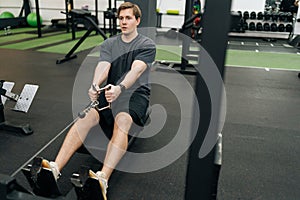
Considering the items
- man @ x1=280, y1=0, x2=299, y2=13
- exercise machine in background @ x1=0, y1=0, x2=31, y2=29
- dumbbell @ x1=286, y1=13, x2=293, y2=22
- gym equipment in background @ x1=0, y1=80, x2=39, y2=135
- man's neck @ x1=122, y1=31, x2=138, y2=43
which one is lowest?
gym equipment in background @ x1=0, y1=80, x2=39, y2=135

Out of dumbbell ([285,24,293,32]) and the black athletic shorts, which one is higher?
dumbbell ([285,24,293,32])

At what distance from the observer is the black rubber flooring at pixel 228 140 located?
1.69 metres

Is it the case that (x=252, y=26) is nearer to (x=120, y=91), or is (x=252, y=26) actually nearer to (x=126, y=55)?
(x=126, y=55)

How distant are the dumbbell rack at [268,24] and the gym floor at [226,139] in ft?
12.6

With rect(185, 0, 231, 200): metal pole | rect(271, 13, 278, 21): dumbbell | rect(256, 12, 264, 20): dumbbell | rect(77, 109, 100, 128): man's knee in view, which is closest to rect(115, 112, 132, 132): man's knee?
rect(77, 109, 100, 128): man's knee

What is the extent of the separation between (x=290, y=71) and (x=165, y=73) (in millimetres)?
2019

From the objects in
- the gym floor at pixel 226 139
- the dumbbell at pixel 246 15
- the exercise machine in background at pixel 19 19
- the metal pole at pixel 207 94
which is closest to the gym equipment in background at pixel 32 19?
the exercise machine in background at pixel 19 19

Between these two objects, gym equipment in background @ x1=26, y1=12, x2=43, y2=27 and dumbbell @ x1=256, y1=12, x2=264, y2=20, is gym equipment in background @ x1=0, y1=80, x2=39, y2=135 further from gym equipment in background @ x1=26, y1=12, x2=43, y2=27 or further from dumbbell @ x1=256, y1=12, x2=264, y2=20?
gym equipment in background @ x1=26, y1=12, x2=43, y2=27

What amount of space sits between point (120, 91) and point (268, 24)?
704 centimetres

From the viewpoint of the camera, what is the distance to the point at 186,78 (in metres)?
4.05

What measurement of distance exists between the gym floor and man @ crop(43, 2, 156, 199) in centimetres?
24

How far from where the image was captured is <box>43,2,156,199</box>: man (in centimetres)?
157

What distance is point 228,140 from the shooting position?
7.45 ft

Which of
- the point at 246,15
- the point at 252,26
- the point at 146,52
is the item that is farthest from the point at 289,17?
the point at 146,52
